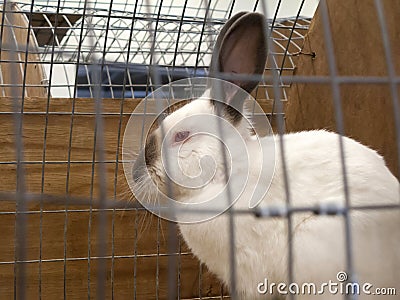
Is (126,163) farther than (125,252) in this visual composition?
No

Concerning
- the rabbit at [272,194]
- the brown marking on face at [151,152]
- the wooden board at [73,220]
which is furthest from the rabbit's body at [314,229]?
the wooden board at [73,220]

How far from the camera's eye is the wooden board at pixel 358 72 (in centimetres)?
147

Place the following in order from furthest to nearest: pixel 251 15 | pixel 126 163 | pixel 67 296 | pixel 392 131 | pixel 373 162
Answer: pixel 67 296, pixel 126 163, pixel 392 131, pixel 373 162, pixel 251 15

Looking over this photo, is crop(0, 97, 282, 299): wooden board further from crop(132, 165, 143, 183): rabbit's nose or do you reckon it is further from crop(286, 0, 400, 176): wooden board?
crop(286, 0, 400, 176): wooden board

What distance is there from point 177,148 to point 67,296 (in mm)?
629

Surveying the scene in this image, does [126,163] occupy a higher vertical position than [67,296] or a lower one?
higher

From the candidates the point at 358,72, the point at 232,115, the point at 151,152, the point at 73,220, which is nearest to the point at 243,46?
the point at 232,115

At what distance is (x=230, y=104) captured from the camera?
4.50 feet

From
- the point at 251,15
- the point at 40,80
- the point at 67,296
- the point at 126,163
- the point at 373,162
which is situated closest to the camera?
the point at 251,15

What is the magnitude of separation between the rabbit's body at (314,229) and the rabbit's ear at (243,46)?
211 mm

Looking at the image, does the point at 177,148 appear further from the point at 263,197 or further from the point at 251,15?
the point at 251,15

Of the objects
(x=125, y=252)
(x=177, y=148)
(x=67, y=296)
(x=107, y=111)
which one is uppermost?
(x=107, y=111)

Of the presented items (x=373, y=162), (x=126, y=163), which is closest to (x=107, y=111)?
(x=126, y=163)

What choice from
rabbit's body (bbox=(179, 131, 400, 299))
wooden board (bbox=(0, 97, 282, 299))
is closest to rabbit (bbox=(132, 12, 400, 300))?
rabbit's body (bbox=(179, 131, 400, 299))
